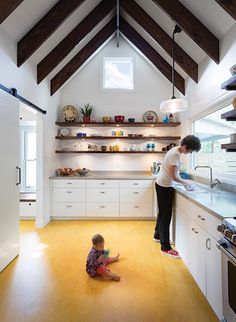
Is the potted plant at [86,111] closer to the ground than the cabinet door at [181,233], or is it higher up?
higher up

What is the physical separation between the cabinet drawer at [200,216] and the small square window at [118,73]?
127 inches

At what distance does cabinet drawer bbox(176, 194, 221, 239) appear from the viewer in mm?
1658

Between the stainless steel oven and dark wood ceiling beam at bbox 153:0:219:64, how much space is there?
2365 millimetres

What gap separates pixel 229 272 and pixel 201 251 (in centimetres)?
62

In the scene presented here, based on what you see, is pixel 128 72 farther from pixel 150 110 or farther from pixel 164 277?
pixel 164 277

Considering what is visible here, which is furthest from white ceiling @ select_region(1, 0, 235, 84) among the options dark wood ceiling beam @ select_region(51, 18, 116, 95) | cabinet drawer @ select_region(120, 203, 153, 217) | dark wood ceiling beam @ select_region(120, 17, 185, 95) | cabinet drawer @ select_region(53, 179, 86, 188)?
cabinet drawer @ select_region(120, 203, 153, 217)

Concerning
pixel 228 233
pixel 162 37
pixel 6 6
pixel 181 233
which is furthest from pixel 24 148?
pixel 228 233

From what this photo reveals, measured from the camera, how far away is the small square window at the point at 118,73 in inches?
197

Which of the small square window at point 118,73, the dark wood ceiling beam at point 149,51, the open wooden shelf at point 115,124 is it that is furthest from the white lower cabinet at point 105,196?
the small square window at point 118,73

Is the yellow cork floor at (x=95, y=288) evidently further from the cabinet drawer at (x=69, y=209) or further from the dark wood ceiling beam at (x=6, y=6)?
the dark wood ceiling beam at (x=6, y=6)

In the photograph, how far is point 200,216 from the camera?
1.97 metres

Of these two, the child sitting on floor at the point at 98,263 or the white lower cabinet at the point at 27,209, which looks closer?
the child sitting on floor at the point at 98,263

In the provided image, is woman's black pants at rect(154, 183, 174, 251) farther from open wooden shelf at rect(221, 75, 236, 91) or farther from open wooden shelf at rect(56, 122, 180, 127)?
open wooden shelf at rect(56, 122, 180, 127)

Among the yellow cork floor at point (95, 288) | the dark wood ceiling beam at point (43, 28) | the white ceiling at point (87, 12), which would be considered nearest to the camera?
the yellow cork floor at point (95, 288)
